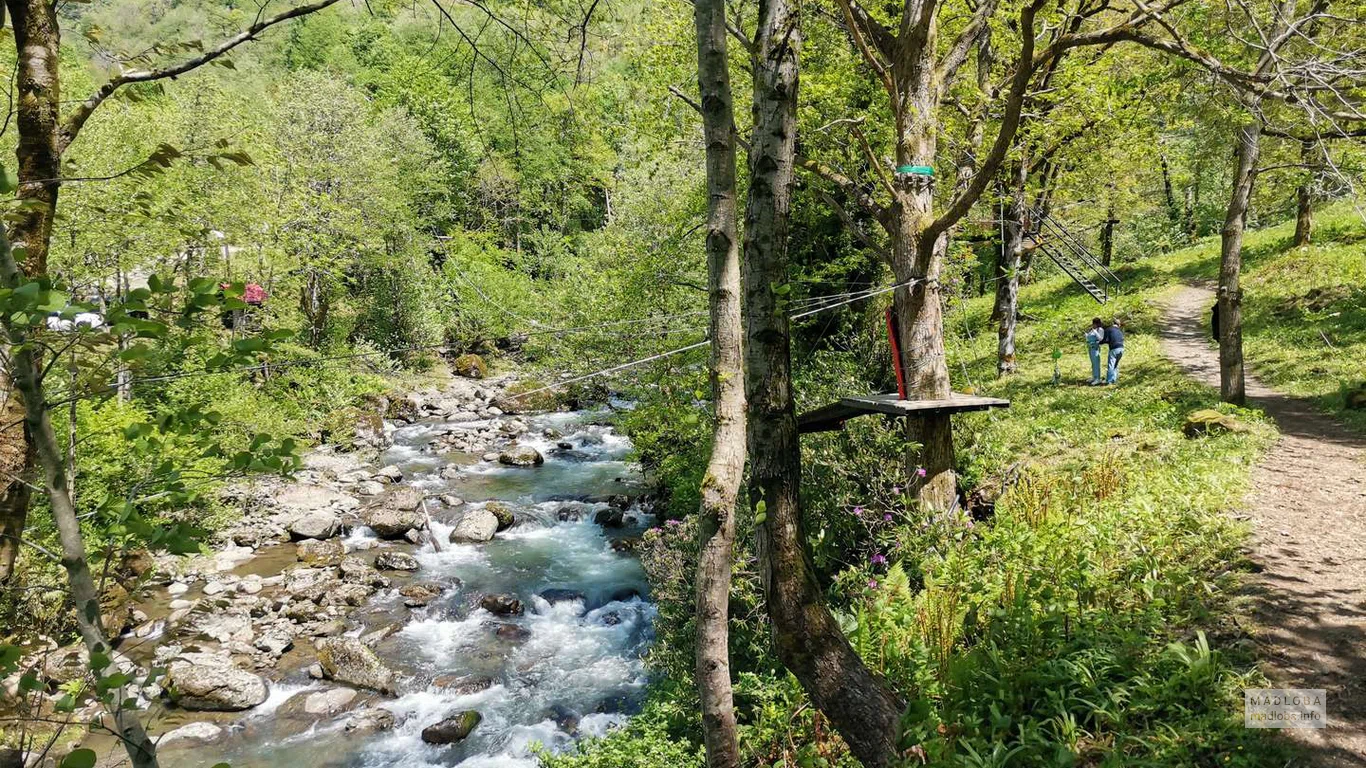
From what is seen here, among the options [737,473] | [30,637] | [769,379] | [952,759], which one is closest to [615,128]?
[769,379]

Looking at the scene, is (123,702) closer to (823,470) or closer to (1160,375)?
(823,470)

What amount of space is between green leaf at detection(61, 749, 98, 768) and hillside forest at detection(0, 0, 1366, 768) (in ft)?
0.06

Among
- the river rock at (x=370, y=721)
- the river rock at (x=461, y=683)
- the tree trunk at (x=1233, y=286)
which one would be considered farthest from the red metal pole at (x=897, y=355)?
the river rock at (x=370, y=721)

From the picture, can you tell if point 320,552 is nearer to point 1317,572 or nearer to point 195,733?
point 195,733

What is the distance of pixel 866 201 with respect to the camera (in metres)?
7.73

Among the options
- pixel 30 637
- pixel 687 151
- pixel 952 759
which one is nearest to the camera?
pixel 952 759

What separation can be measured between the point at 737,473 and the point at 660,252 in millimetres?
11679

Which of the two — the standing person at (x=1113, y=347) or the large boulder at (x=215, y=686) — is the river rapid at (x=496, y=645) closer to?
the large boulder at (x=215, y=686)

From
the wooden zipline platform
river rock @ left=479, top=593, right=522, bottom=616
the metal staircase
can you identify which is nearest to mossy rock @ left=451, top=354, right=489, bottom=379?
river rock @ left=479, top=593, right=522, bottom=616

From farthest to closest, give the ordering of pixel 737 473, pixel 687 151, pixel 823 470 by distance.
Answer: pixel 687 151, pixel 823 470, pixel 737 473

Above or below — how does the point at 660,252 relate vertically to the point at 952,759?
above

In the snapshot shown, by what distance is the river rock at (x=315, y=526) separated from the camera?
15164 mm

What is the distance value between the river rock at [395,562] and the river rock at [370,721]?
4628 mm

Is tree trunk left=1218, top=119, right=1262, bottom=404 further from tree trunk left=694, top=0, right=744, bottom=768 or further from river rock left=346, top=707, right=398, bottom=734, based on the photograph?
river rock left=346, top=707, right=398, bottom=734
